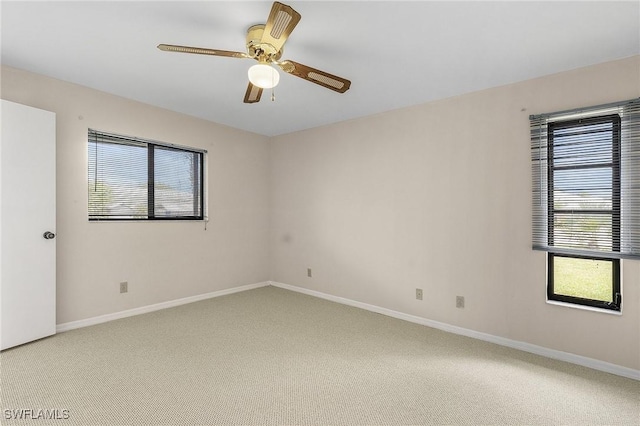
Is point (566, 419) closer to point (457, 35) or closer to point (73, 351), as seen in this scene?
point (457, 35)

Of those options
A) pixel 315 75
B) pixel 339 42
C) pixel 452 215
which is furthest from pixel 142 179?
pixel 452 215

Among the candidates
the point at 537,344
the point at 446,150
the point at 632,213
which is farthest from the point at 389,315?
the point at 632,213

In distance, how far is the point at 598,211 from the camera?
259 cm

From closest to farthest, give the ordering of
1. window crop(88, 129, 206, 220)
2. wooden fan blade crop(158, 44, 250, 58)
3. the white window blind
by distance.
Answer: wooden fan blade crop(158, 44, 250, 58), the white window blind, window crop(88, 129, 206, 220)

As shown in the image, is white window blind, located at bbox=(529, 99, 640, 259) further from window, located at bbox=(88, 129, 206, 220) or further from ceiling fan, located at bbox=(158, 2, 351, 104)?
window, located at bbox=(88, 129, 206, 220)

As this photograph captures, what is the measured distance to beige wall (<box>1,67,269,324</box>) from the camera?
3154 mm

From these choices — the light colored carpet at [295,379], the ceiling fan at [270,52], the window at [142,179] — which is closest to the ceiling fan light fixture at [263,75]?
the ceiling fan at [270,52]

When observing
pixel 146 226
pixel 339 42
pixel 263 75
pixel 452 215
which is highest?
pixel 339 42

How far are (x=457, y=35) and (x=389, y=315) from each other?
2946 mm

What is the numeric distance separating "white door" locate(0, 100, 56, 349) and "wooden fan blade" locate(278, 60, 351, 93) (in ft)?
7.92

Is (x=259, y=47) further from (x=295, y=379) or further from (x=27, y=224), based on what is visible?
(x=27, y=224)

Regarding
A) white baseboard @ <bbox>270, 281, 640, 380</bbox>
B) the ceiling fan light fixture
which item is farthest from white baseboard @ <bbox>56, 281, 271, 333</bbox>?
the ceiling fan light fixture

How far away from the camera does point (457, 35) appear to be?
7.27 ft

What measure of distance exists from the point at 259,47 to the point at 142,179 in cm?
256
